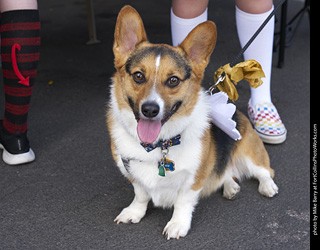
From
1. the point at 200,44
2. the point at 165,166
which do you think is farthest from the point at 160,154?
the point at 200,44

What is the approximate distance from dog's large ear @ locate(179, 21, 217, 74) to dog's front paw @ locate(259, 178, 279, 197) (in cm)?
71

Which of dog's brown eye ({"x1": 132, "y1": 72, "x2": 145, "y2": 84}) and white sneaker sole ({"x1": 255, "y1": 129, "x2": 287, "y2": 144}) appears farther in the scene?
white sneaker sole ({"x1": 255, "y1": 129, "x2": 287, "y2": 144})

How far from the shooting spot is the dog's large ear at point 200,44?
5.51 feet

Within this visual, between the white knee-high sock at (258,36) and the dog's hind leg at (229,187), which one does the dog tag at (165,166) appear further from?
the white knee-high sock at (258,36)

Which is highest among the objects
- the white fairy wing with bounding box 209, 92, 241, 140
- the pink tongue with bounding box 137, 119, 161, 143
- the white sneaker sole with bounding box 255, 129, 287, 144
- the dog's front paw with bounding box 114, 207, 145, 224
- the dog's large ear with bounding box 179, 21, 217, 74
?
the dog's large ear with bounding box 179, 21, 217, 74

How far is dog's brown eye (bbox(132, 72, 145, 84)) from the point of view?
1651mm

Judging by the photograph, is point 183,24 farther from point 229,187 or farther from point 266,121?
point 229,187

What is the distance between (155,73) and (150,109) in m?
0.19

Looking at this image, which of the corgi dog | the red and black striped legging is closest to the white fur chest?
the corgi dog

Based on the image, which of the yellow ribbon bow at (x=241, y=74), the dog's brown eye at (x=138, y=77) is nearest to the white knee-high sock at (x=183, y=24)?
the yellow ribbon bow at (x=241, y=74)

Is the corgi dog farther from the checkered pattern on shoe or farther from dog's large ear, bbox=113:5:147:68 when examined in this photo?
the checkered pattern on shoe

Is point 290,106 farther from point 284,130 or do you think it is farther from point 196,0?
point 196,0

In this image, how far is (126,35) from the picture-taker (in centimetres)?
178

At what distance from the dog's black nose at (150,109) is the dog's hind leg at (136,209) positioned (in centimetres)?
42
